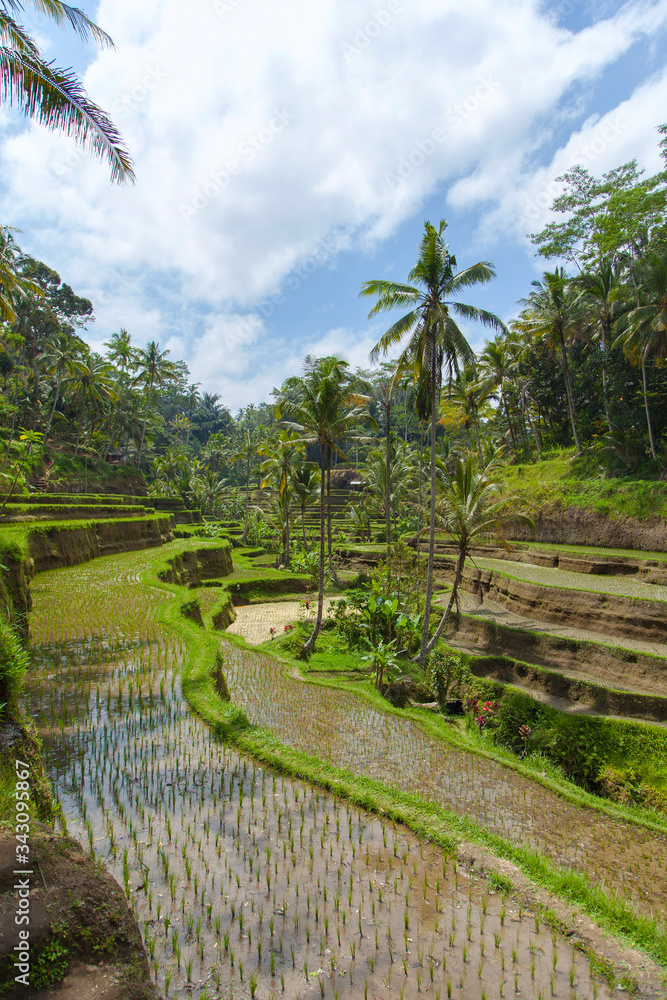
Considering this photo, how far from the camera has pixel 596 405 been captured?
30.5 meters

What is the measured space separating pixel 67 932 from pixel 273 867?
2.06m

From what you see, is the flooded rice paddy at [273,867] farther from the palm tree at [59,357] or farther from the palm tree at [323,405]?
the palm tree at [59,357]

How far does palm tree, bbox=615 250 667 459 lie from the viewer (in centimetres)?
2056

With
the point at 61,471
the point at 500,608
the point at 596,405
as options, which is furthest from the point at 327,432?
the point at 61,471

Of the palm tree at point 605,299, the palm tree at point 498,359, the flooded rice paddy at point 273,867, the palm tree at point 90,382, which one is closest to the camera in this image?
the flooded rice paddy at point 273,867

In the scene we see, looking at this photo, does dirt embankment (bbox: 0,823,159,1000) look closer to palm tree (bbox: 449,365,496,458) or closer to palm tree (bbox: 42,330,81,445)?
palm tree (bbox: 449,365,496,458)

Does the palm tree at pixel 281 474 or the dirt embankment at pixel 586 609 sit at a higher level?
the palm tree at pixel 281 474

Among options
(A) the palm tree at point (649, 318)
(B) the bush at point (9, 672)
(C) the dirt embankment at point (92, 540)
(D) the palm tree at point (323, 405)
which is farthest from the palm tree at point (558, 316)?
(B) the bush at point (9, 672)

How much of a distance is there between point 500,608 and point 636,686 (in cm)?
722

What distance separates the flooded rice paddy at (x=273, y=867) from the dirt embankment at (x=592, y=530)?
17.0 metres

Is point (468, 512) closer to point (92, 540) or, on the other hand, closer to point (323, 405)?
point (323, 405)

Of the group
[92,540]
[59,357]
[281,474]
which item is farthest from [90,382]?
[92,540]

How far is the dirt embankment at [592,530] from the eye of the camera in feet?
67.6

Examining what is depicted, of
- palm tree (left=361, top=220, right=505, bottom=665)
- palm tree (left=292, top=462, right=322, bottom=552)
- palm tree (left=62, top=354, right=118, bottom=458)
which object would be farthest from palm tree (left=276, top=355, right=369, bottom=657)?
palm tree (left=62, top=354, right=118, bottom=458)
